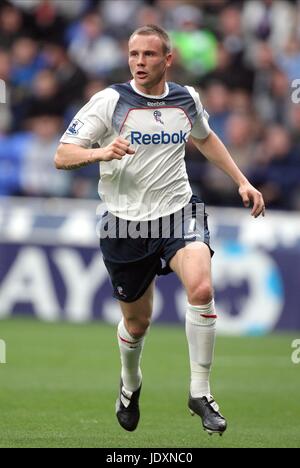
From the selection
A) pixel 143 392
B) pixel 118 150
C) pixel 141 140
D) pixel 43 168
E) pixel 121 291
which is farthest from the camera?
pixel 43 168

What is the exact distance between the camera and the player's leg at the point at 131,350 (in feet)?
25.9

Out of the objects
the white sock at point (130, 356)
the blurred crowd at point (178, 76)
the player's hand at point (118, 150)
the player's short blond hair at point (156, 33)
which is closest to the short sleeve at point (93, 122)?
the player's short blond hair at point (156, 33)

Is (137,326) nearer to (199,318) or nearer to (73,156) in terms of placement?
(199,318)

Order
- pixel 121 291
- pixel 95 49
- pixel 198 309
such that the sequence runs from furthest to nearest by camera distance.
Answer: pixel 95 49, pixel 121 291, pixel 198 309

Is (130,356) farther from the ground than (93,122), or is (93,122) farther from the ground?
(93,122)

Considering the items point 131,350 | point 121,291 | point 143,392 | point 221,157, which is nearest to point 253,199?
point 221,157

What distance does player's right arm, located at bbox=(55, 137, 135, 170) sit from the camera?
6832 mm

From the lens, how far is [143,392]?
10125mm

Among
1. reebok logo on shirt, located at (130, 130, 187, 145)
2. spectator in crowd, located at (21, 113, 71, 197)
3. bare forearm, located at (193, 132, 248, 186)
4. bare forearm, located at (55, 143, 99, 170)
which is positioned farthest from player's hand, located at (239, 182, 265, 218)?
spectator in crowd, located at (21, 113, 71, 197)

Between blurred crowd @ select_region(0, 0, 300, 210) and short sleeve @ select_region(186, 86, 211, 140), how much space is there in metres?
7.57

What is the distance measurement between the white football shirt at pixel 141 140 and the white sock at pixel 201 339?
0.72m

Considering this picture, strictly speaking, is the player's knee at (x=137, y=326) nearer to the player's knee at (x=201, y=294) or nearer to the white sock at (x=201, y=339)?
the white sock at (x=201, y=339)

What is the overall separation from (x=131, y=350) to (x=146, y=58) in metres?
2.00
